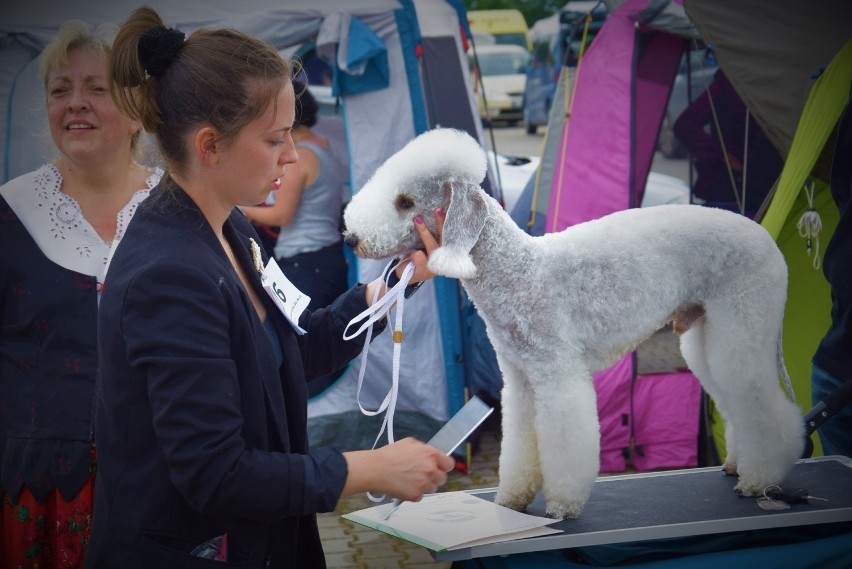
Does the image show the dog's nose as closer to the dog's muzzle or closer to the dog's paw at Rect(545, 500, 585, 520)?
the dog's muzzle

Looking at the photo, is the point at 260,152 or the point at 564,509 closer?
the point at 260,152

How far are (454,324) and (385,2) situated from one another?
5.52ft

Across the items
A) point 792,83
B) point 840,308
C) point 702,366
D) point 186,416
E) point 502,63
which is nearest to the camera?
point 186,416

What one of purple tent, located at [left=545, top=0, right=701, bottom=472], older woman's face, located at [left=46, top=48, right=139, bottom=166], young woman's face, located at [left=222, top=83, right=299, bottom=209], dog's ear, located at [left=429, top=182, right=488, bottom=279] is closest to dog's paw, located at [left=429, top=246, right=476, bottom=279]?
dog's ear, located at [left=429, top=182, right=488, bottom=279]

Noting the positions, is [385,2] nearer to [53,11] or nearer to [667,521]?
[53,11]

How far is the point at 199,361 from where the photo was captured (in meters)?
1.23

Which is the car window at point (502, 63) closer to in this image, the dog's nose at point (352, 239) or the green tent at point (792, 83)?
the green tent at point (792, 83)

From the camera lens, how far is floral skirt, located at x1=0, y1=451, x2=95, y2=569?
1.94 m

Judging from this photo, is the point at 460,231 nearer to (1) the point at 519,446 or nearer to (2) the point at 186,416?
(1) the point at 519,446

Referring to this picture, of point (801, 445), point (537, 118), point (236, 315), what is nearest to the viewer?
point (236, 315)

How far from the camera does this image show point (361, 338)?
1.83m

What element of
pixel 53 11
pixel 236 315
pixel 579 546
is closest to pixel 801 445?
pixel 579 546

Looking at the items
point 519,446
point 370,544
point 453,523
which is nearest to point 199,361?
point 453,523

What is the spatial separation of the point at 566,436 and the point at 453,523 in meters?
0.33
